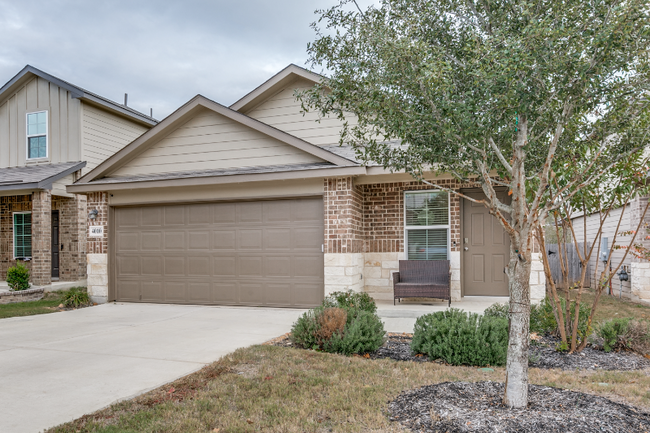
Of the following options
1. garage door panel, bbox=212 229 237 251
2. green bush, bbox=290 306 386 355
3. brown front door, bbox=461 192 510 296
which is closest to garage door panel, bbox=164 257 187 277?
garage door panel, bbox=212 229 237 251

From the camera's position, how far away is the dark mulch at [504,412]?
3.14 meters

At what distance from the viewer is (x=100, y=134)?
14828mm

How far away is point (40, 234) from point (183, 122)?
19.1 ft

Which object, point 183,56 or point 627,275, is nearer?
point 627,275

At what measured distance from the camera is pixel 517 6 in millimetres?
3404

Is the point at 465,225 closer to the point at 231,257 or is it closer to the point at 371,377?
the point at 231,257

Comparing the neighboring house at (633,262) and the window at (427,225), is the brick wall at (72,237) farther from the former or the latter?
the neighboring house at (633,262)

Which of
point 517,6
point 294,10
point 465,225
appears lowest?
point 465,225

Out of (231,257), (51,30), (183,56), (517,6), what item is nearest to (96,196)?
(231,257)

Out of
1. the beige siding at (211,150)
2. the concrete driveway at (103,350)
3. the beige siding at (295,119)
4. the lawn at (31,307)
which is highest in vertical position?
the beige siding at (295,119)

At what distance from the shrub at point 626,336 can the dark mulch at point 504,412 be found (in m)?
2.30

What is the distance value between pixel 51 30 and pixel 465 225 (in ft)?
61.6

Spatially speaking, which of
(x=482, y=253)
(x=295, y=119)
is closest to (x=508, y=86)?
(x=482, y=253)

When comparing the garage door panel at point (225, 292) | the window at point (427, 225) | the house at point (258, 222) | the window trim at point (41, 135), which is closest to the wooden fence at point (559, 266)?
the house at point (258, 222)
